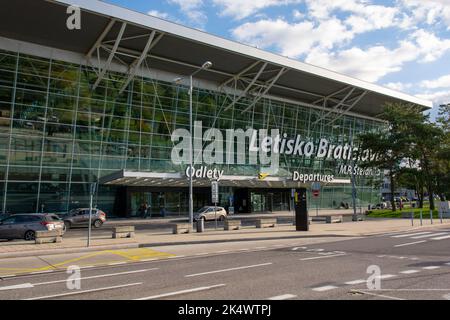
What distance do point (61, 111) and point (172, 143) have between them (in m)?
11.6

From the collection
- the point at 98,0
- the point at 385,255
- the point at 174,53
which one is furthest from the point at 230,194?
the point at 385,255


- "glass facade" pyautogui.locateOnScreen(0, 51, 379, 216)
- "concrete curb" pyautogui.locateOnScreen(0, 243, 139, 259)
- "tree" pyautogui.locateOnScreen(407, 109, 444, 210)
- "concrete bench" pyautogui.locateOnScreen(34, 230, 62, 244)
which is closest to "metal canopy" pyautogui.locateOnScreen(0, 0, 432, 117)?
"glass facade" pyautogui.locateOnScreen(0, 51, 379, 216)

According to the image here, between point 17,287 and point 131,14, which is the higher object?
point 131,14

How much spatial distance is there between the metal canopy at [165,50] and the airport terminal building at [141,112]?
0.42ft

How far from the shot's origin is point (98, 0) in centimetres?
2927

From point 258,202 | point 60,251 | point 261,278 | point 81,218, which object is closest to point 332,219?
point 81,218

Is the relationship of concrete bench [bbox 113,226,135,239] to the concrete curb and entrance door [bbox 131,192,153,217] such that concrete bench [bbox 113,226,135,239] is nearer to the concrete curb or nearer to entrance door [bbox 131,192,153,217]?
the concrete curb

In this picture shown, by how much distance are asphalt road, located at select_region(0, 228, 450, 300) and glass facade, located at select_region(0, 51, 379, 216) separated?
25364 millimetres

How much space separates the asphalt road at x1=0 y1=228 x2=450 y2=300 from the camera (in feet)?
26.1

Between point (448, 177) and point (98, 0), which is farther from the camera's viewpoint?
point (448, 177)

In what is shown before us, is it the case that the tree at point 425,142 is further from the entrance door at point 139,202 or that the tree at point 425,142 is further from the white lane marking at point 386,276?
the white lane marking at point 386,276

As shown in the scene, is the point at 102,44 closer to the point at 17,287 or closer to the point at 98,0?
the point at 98,0

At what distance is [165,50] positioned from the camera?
37125 millimetres

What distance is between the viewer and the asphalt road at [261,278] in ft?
26.1
